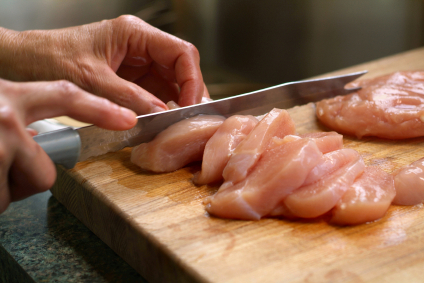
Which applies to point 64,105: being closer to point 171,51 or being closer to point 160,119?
point 160,119

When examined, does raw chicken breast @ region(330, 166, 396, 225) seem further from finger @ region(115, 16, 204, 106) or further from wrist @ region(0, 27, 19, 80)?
wrist @ region(0, 27, 19, 80)

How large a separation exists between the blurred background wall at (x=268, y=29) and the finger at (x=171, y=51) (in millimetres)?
2578

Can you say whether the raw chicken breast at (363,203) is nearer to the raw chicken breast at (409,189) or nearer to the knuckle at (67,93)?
the raw chicken breast at (409,189)

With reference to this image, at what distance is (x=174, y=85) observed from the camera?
8.23 feet

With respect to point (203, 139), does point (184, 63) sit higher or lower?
higher

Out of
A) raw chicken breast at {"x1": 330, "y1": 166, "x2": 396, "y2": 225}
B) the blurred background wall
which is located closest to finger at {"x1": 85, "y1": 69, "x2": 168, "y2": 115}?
raw chicken breast at {"x1": 330, "y1": 166, "x2": 396, "y2": 225}

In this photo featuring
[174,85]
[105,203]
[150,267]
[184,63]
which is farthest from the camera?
[174,85]

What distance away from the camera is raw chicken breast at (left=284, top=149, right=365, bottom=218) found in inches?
55.3

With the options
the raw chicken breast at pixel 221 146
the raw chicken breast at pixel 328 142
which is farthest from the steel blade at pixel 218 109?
the raw chicken breast at pixel 328 142

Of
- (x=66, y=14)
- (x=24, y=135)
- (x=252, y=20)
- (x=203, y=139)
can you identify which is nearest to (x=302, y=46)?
(x=252, y=20)

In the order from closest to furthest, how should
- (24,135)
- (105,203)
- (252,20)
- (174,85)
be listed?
(24,135) < (105,203) < (174,85) < (252,20)

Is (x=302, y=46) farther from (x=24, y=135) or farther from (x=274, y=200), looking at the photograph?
(x=24, y=135)

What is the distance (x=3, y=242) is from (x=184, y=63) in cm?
126

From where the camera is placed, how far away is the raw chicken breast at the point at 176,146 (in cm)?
177
